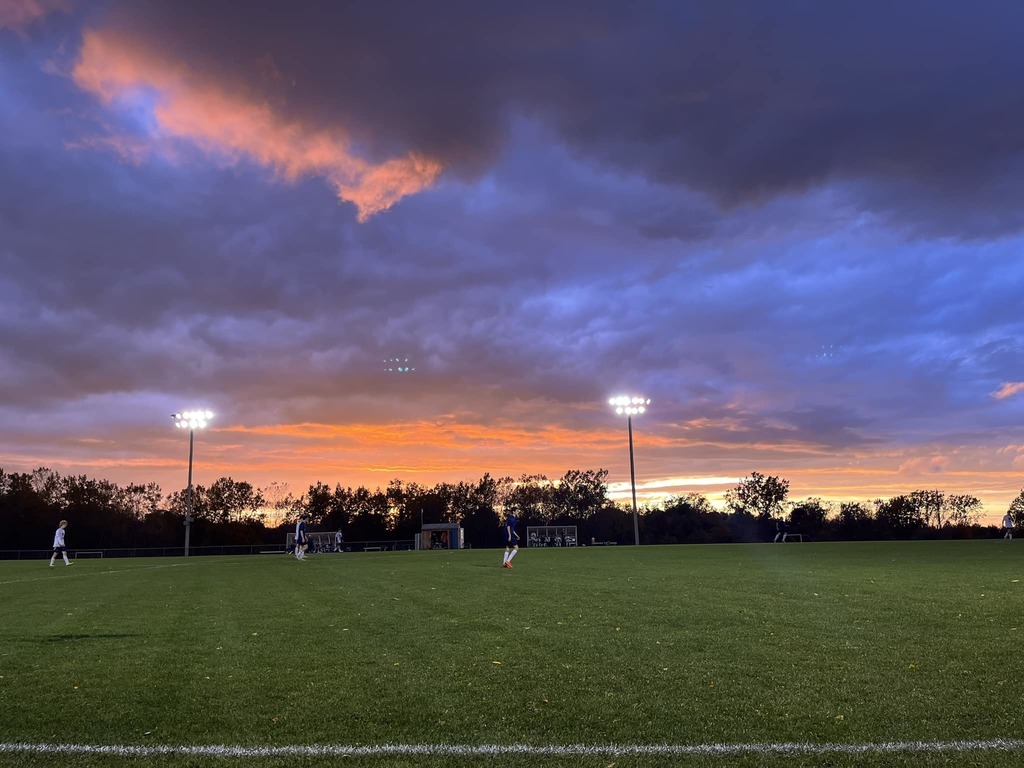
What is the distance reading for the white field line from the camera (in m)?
4.80

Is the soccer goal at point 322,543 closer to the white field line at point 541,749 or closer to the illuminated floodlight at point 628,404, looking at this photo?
the illuminated floodlight at point 628,404

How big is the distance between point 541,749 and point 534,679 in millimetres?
1919

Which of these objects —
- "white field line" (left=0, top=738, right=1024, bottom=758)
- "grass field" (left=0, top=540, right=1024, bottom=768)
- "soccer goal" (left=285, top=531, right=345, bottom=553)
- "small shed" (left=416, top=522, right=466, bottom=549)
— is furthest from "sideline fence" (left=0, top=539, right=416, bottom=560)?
"white field line" (left=0, top=738, right=1024, bottom=758)

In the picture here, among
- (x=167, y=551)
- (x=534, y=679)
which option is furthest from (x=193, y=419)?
(x=534, y=679)

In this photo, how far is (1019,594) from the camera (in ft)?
41.9

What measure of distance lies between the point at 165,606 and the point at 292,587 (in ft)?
14.4

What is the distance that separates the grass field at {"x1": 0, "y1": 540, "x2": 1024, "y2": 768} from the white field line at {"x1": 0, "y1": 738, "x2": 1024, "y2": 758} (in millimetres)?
24

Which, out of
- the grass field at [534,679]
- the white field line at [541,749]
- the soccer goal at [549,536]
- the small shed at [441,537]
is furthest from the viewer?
the soccer goal at [549,536]

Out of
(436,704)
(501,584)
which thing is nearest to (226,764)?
(436,704)

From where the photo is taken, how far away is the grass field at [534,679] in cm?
504

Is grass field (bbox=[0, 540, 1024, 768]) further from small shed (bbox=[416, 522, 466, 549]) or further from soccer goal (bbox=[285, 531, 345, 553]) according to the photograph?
soccer goal (bbox=[285, 531, 345, 553])

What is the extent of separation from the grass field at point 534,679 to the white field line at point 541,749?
0.08ft

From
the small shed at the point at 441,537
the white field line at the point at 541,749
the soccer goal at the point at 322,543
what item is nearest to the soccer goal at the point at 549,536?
the small shed at the point at 441,537

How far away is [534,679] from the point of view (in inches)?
268
